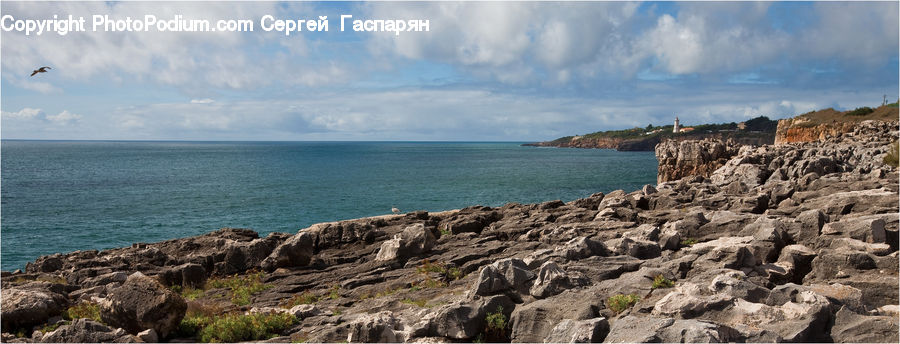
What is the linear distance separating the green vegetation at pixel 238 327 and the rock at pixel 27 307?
5.55 meters

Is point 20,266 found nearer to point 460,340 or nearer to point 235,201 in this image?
point 235,201

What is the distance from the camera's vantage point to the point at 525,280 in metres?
15.8

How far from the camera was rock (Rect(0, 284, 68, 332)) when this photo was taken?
18031 mm

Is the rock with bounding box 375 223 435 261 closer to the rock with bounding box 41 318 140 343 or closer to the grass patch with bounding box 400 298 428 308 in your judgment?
the grass patch with bounding box 400 298 428 308

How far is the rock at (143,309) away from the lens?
635 inches

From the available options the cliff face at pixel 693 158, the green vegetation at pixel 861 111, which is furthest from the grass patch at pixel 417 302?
the green vegetation at pixel 861 111

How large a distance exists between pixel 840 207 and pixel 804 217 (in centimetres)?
532

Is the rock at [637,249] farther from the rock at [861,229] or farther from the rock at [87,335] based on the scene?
the rock at [87,335]

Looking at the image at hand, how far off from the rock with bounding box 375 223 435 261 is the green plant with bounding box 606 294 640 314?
591 inches

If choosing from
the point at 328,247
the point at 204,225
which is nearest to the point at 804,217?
the point at 328,247

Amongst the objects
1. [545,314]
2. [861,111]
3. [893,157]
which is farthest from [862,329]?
[861,111]

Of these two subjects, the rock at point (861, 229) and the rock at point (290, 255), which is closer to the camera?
the rock at point (861, 229)

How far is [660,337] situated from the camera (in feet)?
32.2

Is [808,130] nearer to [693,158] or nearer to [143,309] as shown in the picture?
[693,158]
